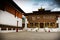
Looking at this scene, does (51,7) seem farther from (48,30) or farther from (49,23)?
(48,30)

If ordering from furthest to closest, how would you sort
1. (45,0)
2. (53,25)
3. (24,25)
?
(24,25)
(53,25)
(45,0)

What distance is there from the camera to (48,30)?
6938 millimetres

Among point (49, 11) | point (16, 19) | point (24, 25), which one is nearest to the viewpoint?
point (49, 11)

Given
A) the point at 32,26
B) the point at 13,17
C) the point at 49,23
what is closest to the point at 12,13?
the point at 13,17

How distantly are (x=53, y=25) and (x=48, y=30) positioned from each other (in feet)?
1.43

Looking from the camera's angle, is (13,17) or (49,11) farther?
(13,17)

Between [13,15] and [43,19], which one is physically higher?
[13,15]

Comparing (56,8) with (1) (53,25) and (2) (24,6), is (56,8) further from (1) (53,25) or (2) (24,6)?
(2) (24,6)

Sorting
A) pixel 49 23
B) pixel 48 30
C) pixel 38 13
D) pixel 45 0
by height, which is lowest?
pixel 48 30

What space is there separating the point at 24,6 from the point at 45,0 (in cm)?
139

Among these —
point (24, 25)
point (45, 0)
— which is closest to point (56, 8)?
point (45, 0)

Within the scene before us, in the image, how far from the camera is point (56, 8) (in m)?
6.30

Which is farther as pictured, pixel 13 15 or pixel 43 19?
pixel 13 15

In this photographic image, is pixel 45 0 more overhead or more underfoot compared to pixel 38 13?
more overhead
